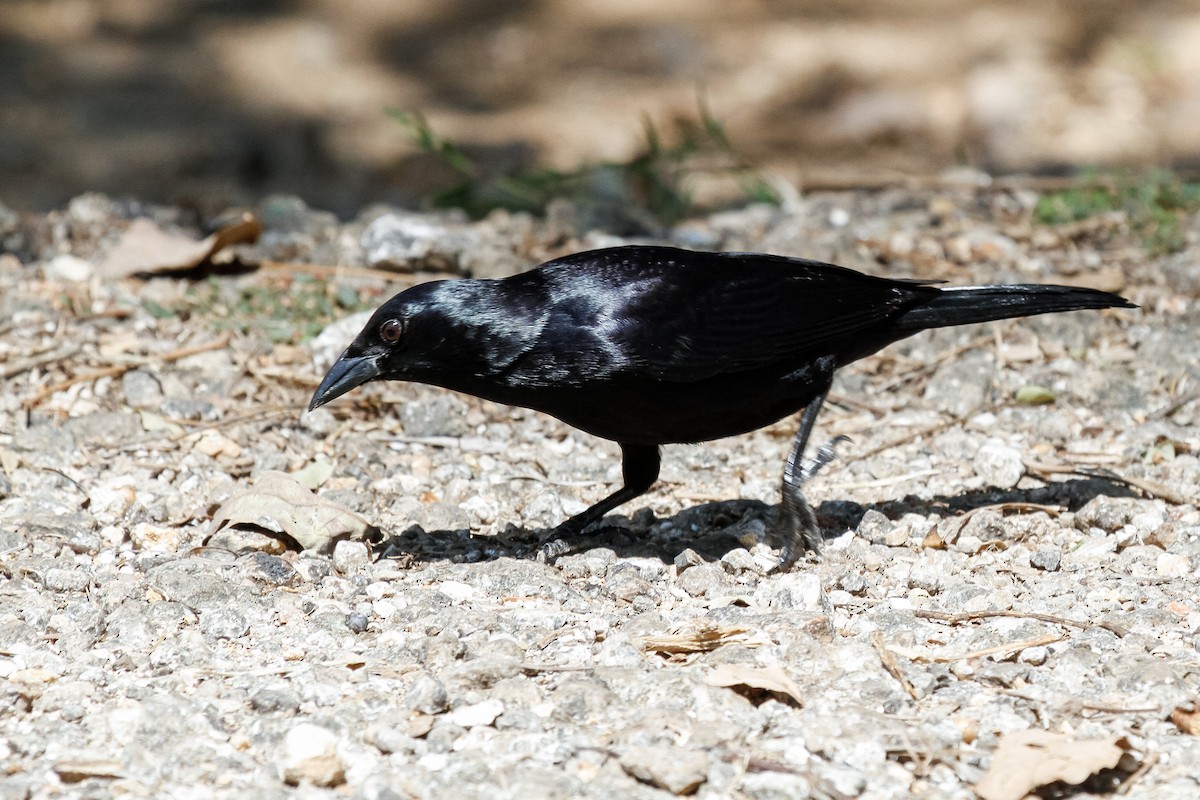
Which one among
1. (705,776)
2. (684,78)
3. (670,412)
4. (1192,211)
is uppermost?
(684,78)

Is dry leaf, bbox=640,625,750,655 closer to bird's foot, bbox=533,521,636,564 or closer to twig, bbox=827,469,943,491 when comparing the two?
bird's foot, bbox=533,521,636,564

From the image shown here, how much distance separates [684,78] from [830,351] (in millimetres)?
6831

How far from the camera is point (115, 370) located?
5.40m

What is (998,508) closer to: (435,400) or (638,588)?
(638,588)

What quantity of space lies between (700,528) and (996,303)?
3.86 ft

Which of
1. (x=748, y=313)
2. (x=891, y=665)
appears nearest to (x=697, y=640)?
(x=891, y=665)

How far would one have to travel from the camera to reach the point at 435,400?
533 centimetres

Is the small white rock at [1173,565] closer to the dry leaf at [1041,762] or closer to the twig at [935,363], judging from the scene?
the dry leaf at [1041,762]

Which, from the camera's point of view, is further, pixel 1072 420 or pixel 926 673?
pixel 1072 420

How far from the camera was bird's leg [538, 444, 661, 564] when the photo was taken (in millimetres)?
4422

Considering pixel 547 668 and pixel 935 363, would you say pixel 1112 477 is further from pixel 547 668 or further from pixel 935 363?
pixel 547 668


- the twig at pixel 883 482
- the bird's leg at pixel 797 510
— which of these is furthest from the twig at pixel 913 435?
the bird's leg at pixel 797 510

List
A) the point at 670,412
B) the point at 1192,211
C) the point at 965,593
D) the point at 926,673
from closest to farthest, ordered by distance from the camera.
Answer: the point at 926,673, the point at 965,593, the point at 670,412, the point at 1192,211

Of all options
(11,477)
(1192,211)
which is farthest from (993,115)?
(11,477)
